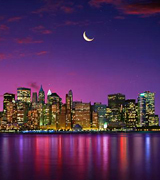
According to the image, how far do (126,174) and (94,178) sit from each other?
452 cm

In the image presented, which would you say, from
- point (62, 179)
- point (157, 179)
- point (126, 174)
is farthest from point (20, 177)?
point (157, 179)

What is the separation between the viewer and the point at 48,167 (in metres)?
46.1

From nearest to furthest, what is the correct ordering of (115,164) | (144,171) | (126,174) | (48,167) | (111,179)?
(111,179) < (126,174) < (144,171) < (48,167) < (115,164)

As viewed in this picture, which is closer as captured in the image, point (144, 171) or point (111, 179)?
point (111, 179)

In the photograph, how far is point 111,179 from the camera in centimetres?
3659

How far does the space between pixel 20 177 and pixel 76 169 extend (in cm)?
862

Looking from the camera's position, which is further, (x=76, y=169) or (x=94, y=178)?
(x=76, y=169)

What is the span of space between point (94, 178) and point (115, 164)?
42.9 feet

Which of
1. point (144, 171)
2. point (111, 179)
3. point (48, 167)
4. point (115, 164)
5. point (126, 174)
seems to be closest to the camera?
point (111, 179)

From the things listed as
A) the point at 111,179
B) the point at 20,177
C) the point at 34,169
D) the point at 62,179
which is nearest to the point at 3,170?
the point at 34,169

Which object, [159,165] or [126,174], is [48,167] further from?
[159,165]

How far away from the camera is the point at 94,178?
122ft

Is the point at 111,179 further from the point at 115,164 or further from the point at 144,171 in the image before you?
the point at 115,164

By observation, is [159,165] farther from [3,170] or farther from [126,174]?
[3,170]
